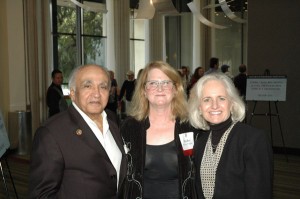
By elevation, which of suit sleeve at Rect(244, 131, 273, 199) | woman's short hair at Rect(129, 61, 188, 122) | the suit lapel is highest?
woman's short hair at Rect(129, 61, 188, 122)

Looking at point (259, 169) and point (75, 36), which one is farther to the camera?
point (75, 36)

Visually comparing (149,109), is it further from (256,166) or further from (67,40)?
(67,40)

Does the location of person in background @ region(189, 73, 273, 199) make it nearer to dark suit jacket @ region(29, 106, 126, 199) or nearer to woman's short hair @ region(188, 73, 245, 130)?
woman's short hair @ region(188, 73, 245, 130)

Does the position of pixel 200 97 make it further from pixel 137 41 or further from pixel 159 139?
pixel 137 41

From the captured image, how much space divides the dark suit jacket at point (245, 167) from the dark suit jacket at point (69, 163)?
0.59 m

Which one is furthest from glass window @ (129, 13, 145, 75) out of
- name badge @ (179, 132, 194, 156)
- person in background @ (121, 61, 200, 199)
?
name badge @ (179, 132, 194, 156)

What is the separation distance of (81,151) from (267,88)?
5.73 m

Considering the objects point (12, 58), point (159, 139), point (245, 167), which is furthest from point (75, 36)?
point (245, 167)

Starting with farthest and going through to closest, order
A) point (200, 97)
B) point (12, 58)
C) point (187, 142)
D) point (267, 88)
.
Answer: point (12, 58) < point (267, 88) < point (187, 142) < point (200, 97)

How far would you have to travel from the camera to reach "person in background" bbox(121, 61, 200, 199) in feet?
7.73

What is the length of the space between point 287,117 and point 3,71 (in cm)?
603

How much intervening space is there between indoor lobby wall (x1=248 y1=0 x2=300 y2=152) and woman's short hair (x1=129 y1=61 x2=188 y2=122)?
5.55 meters

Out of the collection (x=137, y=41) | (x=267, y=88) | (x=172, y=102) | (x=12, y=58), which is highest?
(x=137, y=41)

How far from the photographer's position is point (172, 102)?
103 inches
